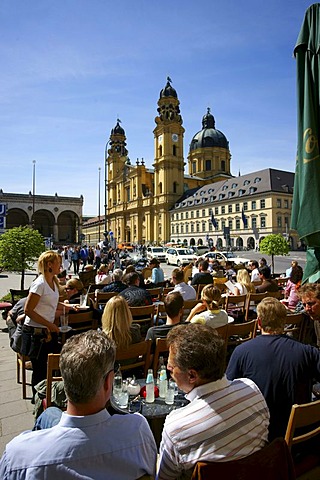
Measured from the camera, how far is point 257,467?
1.52 metres

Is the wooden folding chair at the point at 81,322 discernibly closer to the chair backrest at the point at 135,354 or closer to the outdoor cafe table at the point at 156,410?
the chair backrest at the point at 135,354

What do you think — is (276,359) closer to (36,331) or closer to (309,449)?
(309,449)

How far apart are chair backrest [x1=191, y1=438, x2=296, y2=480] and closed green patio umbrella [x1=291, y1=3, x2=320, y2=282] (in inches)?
115

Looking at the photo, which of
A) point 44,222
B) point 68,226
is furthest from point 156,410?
point 44,222

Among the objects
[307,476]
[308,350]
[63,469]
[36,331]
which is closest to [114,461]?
[63,469]

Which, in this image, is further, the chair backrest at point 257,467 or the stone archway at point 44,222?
the stone archway at point 44,222

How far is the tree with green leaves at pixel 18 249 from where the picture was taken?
11430 mm

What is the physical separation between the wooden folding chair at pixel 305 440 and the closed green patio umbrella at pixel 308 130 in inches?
89.5

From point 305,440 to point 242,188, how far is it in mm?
65557

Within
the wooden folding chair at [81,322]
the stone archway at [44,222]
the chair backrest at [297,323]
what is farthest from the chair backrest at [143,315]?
the stone archway at [44,222]

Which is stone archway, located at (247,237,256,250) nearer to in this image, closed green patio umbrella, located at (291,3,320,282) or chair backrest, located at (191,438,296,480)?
closed green patio umbrella, located at (291,3,320,282)

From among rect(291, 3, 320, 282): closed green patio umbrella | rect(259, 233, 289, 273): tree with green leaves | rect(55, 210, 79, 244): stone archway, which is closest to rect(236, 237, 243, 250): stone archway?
rect(259, 233, 289, 273): tree with green leaves

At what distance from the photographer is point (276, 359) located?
269cm

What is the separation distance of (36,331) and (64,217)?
89.7 m
